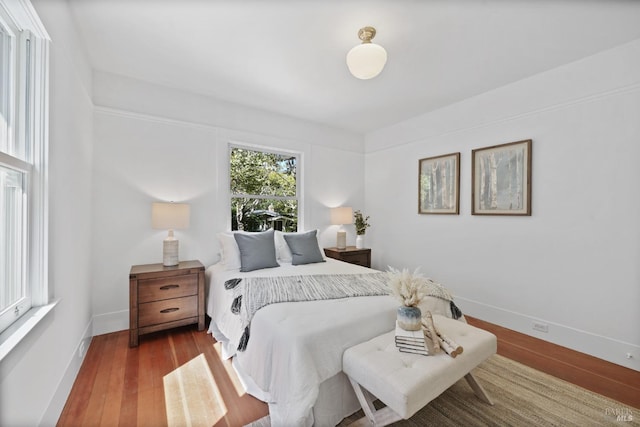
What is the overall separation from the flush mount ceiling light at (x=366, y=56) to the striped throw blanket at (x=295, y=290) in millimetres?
1746

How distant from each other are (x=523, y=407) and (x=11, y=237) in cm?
310

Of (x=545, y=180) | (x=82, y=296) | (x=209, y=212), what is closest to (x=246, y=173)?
(x=209, y=212)

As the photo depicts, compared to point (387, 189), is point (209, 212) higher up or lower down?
lower down

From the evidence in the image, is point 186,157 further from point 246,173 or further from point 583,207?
point 583,207

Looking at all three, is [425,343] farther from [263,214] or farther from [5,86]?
[263,214]

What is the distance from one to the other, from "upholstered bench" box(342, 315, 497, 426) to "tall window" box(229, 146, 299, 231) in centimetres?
254

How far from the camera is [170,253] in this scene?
289cm

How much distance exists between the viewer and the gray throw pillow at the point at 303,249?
331cm

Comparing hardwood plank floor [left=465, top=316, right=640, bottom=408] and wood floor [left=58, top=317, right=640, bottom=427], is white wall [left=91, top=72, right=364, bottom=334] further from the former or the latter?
hardwood plank floor [left=465, top=316, right=640, bottom=408]

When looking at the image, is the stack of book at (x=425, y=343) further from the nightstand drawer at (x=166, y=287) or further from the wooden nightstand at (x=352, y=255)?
the wooden nightstand at (x=352, y=255)

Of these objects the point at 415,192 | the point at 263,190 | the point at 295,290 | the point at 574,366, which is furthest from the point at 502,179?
the point at 263,190

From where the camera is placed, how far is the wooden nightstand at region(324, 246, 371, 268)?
4.11 metres

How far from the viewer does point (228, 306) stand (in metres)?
2.41

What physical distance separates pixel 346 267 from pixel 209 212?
1810 millimetres
